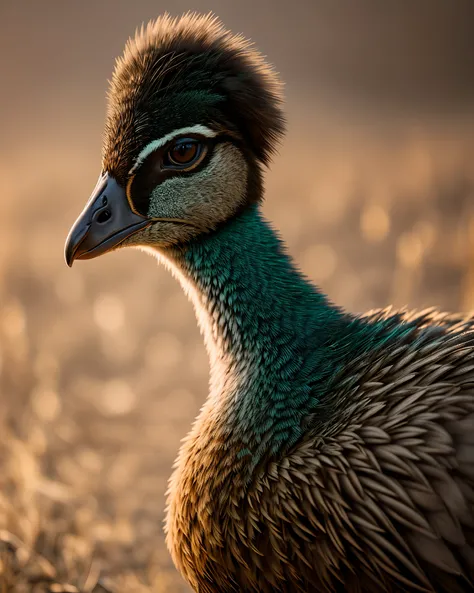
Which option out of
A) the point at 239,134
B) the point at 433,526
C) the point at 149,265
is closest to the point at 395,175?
the point at 149,265

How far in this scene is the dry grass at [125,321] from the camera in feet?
9.16

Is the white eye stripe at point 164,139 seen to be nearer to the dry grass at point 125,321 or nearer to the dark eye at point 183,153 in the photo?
the dark eye at point 183,153

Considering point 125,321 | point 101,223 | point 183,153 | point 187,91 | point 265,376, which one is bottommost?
point 265,376

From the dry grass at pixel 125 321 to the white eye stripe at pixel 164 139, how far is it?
4.50 ft

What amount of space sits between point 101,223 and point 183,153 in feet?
1.01

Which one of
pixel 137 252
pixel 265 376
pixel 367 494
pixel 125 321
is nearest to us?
pixel 367 494

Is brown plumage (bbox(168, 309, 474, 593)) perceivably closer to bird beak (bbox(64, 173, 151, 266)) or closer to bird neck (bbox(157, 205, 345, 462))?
bird neck (bbox(157, 205, 345, 462))

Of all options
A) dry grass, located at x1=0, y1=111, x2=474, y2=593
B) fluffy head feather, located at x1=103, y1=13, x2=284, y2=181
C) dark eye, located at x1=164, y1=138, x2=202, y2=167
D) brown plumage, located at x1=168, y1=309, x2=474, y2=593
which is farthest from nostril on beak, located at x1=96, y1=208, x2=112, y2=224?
dry grass, located at x1=0, y1=111, x2=474, y2=593

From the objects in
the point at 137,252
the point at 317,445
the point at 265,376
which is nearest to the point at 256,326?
the point at 265,376

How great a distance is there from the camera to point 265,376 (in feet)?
6.45

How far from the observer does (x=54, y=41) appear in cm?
652

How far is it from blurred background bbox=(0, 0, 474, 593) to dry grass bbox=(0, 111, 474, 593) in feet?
0.04

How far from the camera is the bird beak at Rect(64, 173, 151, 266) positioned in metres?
2.03

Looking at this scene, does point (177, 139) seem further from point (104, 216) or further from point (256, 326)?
point (256, 326)
